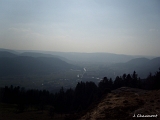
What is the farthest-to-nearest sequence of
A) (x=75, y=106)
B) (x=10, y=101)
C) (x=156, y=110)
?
(x=10, y=101)
(x=75, y=106)
(x=156, y=110)

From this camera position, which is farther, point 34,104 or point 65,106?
point 34,104

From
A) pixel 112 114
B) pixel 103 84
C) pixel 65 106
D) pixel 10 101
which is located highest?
pixel 112 114

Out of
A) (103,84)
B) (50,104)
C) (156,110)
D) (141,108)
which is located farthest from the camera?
(50,104)

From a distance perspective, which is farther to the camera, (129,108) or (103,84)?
(103,84)

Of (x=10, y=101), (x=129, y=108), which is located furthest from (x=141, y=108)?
(x=10, y=101)

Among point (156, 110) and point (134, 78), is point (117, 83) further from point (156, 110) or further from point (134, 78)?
point (156, 110)

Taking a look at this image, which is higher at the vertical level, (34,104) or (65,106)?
(65,106)

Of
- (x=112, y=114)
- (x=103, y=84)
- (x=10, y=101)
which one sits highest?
(x=112, y=114)

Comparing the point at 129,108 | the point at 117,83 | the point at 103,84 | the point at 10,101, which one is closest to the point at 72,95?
the point at 103,84

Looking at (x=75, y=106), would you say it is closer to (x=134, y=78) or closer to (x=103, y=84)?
(x=103, y=84)
